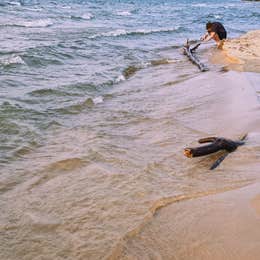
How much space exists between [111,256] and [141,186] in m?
1.27

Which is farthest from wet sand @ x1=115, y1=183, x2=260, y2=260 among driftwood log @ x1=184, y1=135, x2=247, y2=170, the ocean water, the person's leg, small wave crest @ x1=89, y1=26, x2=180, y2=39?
small wave crest @ x1=89, y1=26, x2=180, y2=39

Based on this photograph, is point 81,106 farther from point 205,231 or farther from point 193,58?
point 193,58

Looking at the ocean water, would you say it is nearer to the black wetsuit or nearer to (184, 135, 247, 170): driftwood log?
(184, 135, 247, 170): driftwood log

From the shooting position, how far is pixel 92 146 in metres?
5.64

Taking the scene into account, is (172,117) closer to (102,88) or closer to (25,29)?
(102,88)

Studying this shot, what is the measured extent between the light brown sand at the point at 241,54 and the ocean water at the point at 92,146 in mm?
747

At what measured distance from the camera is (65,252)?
320cm

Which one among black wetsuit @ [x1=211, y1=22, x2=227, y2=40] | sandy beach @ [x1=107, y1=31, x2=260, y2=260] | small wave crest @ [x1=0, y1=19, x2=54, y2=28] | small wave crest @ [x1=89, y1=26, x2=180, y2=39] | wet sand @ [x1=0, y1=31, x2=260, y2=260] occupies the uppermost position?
sandy beach @ [x1=107, y1=31, x2=260, y2=260]

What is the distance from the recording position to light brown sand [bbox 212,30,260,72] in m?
11.1

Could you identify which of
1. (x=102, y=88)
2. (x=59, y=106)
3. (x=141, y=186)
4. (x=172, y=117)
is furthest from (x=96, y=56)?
(x=141, y=186)

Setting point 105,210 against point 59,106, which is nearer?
point 105,210

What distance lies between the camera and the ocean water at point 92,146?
3.57 m

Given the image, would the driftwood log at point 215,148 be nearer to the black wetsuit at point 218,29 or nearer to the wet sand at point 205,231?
the wet sand at point 205,231

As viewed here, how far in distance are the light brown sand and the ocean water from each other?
0.75 metres
